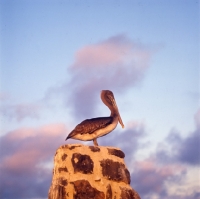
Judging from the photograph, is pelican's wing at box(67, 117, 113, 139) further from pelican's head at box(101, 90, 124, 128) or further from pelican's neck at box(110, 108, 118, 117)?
pelican's head at box(101, 90, 124, 128)

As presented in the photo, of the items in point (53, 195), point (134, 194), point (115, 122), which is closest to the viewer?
point (53, 195)

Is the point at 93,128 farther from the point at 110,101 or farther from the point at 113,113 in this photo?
the point at 110,101

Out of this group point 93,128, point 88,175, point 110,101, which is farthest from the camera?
point 110,101

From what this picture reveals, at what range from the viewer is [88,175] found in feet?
33.4

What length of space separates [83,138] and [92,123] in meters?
0.43

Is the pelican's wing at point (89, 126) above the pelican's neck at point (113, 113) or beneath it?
beneath

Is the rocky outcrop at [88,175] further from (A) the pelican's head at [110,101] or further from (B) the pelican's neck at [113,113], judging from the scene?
(A) the pelican's head at [110,101]

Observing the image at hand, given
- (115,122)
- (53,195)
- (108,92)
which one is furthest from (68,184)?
(108,92)

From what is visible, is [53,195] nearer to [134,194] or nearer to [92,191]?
[92,191]

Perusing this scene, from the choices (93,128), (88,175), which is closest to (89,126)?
(93,128)

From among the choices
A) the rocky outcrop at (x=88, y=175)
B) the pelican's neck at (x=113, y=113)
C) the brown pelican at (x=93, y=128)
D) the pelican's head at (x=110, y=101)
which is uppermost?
the pelican's head at (x=110, y=101)

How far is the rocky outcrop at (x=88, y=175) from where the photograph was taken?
32.5ft

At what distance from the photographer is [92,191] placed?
9.95 m

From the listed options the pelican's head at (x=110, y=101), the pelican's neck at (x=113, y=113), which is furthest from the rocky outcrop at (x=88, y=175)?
the pelican's head at (x=110, y=101)
